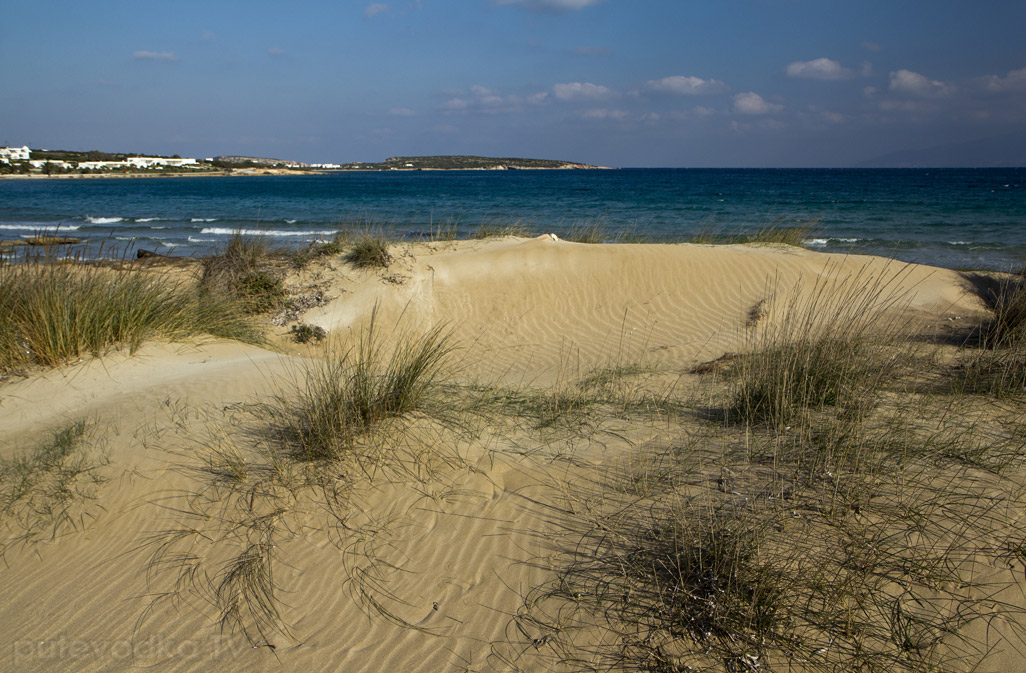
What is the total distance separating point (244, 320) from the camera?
9.27 metres

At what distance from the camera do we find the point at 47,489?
3.81 m

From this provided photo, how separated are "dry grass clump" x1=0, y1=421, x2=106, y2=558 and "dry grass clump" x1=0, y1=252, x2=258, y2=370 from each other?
1.86 m

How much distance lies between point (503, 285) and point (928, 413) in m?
8.18

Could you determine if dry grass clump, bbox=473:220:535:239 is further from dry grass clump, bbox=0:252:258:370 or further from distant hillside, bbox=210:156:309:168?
distant hillside, bbox=210:156:309:168

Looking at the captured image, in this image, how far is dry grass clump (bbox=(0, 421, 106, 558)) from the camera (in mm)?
3562

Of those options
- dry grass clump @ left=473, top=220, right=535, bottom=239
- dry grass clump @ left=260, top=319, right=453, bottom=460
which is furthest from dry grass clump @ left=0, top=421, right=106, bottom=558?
dry grass clump @ left=473, top=220, right=535, bottom=239

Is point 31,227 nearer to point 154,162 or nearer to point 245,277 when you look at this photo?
point 245,277

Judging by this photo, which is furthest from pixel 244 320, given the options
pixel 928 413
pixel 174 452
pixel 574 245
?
pixel 928 413

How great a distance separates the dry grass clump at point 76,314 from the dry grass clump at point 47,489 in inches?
73.3

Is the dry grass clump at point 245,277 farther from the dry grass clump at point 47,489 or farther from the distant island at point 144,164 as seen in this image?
the distant island at point 144,164

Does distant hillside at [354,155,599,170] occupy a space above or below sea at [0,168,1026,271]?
above

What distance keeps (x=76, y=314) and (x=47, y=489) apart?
108 inches

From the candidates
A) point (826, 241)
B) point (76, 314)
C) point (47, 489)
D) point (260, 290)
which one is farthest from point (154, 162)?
point (47, 489)

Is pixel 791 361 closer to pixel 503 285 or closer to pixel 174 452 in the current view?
pixel 174 452
